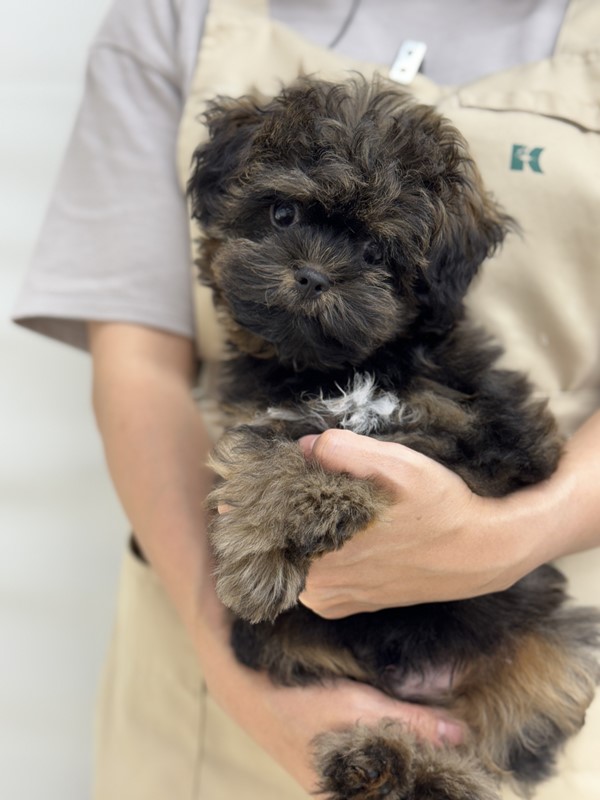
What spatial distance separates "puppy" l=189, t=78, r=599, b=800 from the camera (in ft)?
5.52

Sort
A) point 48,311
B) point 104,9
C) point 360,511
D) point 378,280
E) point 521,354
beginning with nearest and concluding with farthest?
point 360,511 < point 378,280 < point 521,354 < point 48,311 < point 104,9

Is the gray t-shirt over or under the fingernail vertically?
over

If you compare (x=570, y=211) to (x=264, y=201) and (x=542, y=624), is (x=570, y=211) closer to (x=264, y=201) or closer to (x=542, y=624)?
(x=264, y=201)

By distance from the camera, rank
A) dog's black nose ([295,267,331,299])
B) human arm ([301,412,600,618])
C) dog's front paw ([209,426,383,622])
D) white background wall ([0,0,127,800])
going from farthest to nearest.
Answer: white background wall ([0,0,127,800]) < dog's black nose ([295,267,331,299]) < human arm ([301,412,600,618]) < dog's front paw ([209,426,383,622])

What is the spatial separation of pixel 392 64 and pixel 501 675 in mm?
1588

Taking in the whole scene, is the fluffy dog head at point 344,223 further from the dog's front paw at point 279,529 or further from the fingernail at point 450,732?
the fingernail at point 450,732

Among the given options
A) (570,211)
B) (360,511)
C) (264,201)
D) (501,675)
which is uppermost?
(570,211)

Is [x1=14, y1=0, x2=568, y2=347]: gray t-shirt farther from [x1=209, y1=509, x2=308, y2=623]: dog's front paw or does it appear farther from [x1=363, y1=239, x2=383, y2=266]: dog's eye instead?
[x1=209, y1=509, x2=308, y2=623]: dog's front paw

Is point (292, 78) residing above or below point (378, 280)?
above

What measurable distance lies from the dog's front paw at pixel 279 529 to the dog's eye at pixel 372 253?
0.52 metres

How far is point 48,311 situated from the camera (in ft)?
7.87

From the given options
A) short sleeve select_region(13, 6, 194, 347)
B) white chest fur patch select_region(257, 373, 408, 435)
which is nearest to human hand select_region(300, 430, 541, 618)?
white chest fur patch select_region(257, 373, 408, 435)

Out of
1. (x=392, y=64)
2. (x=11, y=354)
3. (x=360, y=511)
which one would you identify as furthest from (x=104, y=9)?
(x=360, y=511)

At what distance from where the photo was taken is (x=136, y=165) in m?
2.38
